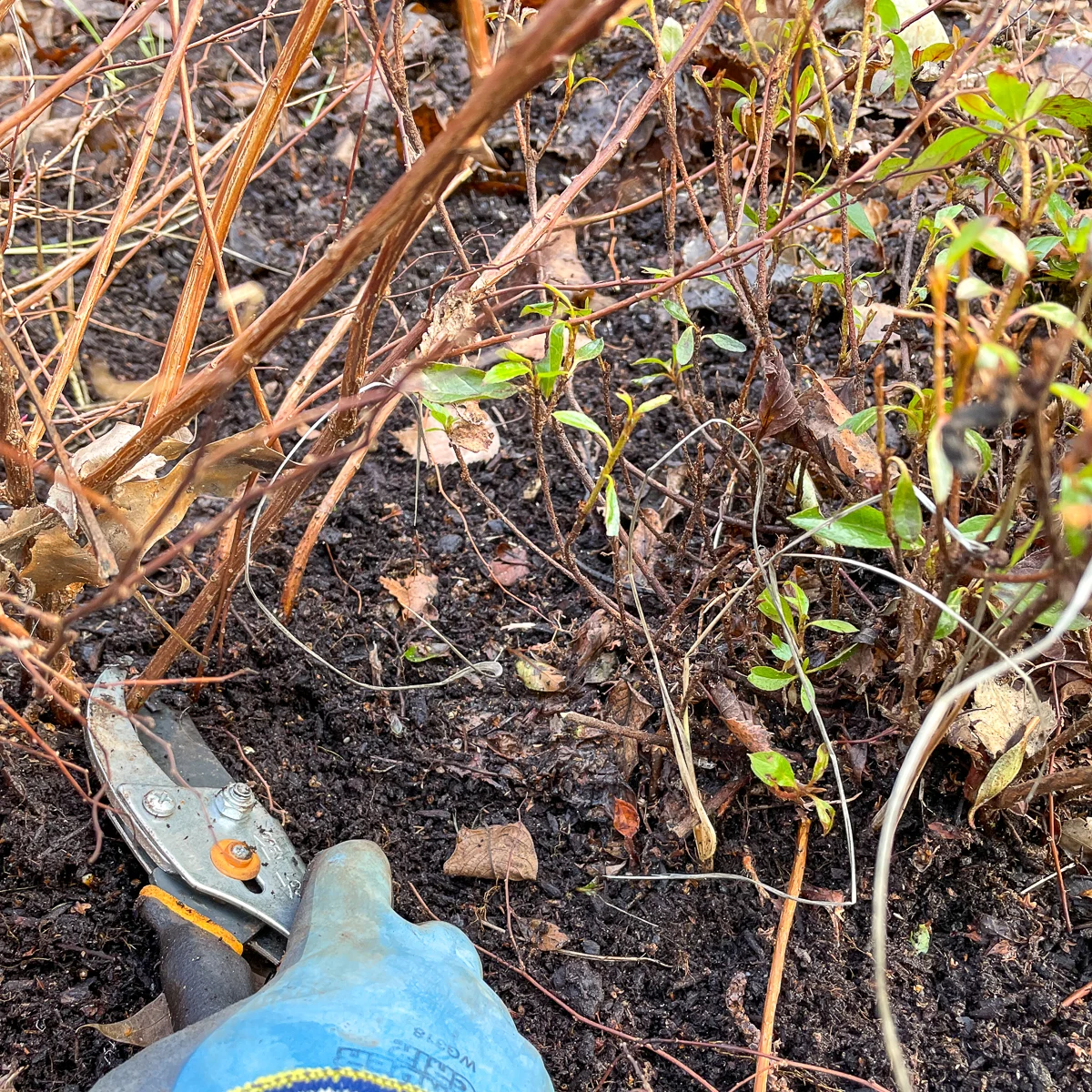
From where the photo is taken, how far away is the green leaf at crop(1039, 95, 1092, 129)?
1065 mm

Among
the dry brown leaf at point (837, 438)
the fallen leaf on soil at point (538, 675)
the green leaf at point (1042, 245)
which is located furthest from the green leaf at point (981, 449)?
the fallen leaf on soil at point (538, 675)

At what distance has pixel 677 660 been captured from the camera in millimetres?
1477

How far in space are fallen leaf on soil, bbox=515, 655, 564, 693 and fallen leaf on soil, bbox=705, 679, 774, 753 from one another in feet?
0.99

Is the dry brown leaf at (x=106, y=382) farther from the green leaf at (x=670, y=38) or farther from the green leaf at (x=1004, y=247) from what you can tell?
the green leaf at (x=1004, y=247)

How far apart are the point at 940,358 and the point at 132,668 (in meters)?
1.31

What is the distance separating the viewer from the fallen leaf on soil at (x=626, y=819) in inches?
57.5

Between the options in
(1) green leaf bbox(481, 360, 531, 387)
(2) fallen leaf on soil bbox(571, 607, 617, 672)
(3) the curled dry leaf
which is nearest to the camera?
(1) green leaf bbox(481, 360, 531, 387)

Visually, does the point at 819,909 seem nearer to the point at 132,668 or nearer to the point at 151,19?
the point at 132,668

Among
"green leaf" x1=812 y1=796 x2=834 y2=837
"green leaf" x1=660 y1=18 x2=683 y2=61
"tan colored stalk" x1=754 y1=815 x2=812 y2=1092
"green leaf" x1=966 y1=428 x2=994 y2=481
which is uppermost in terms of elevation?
"green leaf" x1=660 y1=18 x2=683 y2=61

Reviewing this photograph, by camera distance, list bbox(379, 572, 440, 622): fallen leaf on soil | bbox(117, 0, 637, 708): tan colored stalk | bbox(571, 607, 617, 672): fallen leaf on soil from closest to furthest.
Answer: bbox(117, 0, 637, 708): tan colored stalk → bbox(571, 607, 617, 672): fallen leaf on soil → bbox(379, 572, 440, 622): fallen leaf on soil

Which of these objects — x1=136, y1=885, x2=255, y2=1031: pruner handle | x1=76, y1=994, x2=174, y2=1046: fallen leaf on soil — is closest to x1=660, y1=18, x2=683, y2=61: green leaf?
x1=136, y1=885, x2=255, y2=1031: pruner handle

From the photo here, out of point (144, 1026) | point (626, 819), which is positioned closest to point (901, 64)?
point (626, 819)

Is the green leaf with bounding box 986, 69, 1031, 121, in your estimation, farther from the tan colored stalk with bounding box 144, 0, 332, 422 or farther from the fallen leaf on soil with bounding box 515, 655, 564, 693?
the fallen leaf on soil with bounding box 515, 655, 564, 693

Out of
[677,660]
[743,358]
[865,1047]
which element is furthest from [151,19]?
[865,1047]
